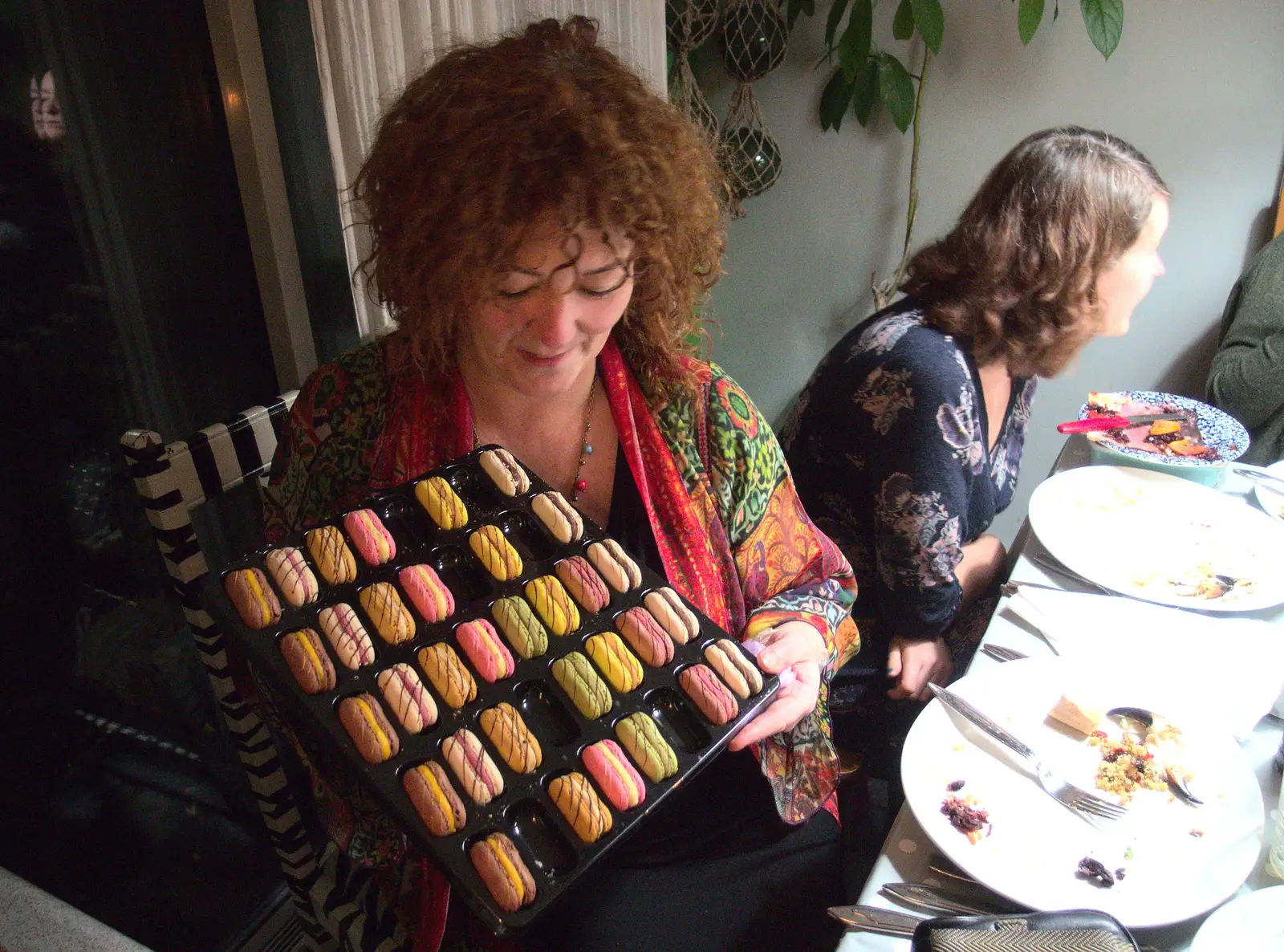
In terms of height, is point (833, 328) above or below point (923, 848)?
below

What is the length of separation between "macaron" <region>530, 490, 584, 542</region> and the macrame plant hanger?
150 centimetres

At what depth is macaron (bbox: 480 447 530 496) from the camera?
0.93m

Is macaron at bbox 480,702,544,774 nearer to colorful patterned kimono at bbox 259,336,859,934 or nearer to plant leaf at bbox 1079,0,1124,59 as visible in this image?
colorful patterned kimono at bbox 259,336,859,934

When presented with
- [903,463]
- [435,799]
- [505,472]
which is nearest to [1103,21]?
[903,463]

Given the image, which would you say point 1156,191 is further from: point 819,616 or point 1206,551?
point 819,616

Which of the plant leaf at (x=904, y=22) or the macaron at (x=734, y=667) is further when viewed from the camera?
the plant leaf at (x=904, y=22)

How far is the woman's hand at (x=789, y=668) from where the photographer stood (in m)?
0.91

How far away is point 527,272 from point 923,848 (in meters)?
0.70

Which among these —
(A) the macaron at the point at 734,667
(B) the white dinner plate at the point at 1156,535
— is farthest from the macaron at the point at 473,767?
(B) the white dinner plate at the point at 1156,535

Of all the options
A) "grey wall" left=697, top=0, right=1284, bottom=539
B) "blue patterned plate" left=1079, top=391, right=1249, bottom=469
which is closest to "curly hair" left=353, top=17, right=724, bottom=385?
"blue patterned plate" left=1079, top=391, right=1249, bottom=469

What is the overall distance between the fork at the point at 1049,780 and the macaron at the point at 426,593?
1.80 feet

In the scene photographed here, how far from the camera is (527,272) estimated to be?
87cm

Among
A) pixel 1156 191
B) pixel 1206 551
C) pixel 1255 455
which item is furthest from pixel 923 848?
pixel 1255 455

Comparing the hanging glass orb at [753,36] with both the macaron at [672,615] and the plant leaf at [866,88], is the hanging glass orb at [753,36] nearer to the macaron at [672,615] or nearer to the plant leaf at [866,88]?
the plant leaf at [866,88]
